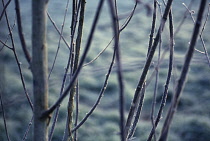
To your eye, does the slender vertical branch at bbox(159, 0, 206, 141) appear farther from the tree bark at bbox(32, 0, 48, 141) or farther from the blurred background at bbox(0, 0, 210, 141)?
the blurred background at bbox(0, 0, 210, 141)

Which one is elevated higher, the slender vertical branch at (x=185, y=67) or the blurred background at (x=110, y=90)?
the slender vertical branch at (x=185, y=67)

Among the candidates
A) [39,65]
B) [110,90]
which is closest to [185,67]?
[39,65]

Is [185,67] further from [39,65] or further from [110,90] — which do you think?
[110,90]

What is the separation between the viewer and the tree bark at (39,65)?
1.51 feet

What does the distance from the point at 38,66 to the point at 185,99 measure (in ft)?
6.20

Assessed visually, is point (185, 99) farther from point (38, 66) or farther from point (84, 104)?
point (38, 66)

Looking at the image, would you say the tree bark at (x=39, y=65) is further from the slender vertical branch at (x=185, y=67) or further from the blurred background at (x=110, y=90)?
the blurred background at (x=110, y=90)

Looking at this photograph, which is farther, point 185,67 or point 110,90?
point 110,90

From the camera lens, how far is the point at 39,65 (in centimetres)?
48

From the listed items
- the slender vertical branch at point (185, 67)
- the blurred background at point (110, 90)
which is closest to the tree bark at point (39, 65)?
the slender vertical branch at point (185, 67)

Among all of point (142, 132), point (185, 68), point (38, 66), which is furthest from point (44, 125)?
point (142, 132)

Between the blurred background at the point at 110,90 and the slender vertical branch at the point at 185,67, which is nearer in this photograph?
the slender vertical branch at the point at 185,67

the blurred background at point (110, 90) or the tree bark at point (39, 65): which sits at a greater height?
the tree bark at point (39, 65)

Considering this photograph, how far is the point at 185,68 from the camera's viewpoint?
425 mm
